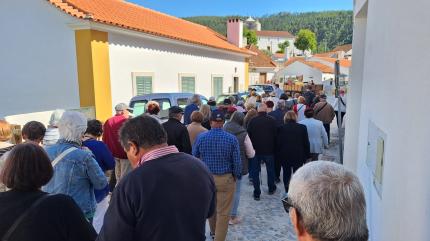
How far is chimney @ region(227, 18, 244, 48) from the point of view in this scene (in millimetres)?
25016

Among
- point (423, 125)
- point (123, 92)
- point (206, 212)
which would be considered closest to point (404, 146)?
point (423, 125)

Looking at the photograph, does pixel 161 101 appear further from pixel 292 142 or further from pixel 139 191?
pixel 139 191

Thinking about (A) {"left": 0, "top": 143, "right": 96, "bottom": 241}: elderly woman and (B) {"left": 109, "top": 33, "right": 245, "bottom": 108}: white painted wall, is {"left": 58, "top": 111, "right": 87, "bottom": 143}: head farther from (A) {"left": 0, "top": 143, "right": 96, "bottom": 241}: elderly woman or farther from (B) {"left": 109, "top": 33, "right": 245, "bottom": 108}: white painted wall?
(B) {"left": 109, "top": 33, "right": 245, "bottom": 108}: white painted wall

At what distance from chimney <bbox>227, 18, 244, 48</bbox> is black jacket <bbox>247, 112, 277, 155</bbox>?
19.2m

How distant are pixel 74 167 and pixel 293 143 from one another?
4.29 meters

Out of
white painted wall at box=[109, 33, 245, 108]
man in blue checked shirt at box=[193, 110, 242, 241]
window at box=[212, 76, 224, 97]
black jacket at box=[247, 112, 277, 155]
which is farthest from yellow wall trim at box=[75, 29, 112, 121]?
window at box=[212, 76, 224, 97]

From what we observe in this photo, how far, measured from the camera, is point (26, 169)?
212 centimetres

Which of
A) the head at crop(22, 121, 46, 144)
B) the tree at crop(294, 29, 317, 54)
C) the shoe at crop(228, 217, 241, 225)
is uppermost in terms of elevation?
the tree at crop(294, 29, 317, 54)

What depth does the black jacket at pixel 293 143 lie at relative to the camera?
20.7ft

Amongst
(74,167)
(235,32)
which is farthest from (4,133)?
(235,32)

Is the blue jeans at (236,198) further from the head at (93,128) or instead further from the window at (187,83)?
the window at (187,83)

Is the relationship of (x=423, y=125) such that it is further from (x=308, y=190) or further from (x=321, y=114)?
(x=321, y=114)

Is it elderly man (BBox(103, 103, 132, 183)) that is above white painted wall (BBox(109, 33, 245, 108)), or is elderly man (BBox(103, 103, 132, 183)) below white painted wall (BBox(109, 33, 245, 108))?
below

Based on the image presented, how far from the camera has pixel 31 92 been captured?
11.8 metres
